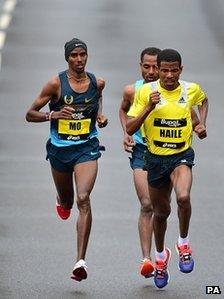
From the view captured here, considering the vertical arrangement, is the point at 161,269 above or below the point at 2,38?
below

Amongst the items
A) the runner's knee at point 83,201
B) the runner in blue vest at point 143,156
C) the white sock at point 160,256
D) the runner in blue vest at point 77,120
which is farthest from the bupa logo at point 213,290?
the runner's knee at point 83,201

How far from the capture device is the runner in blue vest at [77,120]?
12.7 m

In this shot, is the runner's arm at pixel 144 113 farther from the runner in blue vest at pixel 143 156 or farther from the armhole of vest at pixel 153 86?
the runner in blue vest at pixel 143 156

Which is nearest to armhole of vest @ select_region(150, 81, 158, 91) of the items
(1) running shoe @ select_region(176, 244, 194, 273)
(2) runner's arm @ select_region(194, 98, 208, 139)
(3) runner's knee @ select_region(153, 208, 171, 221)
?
(2) runner's arm @ select_region(194, 98, 208, 139)

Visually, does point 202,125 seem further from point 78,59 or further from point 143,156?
point 78,59

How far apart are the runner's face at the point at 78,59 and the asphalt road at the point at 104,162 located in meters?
2.20

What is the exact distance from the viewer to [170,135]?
1204cm

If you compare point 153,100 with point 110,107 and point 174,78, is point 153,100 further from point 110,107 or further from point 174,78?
point 110,107

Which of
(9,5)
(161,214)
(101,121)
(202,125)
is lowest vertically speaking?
(161,214)

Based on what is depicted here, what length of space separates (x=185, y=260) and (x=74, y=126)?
1840mm

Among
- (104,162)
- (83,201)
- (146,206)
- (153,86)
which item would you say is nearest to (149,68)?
(153,86)

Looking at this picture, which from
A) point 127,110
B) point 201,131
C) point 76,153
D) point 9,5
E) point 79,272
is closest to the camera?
point 201,131

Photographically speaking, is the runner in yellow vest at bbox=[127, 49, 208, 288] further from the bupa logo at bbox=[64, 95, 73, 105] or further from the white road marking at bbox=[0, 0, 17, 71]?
the white road marking at bbox=[0, 0, 17, 71]

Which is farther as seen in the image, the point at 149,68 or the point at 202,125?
the point at 149,68
